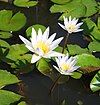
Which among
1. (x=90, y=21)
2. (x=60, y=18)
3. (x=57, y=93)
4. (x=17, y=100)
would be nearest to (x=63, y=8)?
(x=60, y=18)

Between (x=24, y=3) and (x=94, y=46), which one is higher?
(x=24, y=3)

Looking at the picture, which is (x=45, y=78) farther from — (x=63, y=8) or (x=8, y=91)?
(x=63, y=8)

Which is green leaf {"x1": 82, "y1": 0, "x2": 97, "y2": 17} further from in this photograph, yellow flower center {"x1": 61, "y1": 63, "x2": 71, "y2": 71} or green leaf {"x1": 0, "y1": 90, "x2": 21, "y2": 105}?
green leaf {"x1": 0, "y1": 90, "x2": 21, "y2": 105}

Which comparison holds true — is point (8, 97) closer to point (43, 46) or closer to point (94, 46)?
point (43, 46)

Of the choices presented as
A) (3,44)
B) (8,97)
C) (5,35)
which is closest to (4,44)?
(3,44)

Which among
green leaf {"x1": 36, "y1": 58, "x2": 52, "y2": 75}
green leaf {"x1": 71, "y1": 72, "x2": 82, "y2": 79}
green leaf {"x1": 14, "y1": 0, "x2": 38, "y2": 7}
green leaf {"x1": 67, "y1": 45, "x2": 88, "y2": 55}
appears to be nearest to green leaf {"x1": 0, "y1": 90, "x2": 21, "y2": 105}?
green leaf {"x1": 36, "y1": 58, "x2": 52, "y2": 75}

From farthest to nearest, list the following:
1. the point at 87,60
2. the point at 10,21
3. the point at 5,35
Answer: the point at 10,21, the point at 5,35, the point at 87,60

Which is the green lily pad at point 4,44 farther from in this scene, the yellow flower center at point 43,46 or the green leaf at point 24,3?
the green leaf at point 24,3
